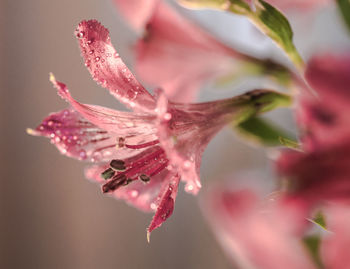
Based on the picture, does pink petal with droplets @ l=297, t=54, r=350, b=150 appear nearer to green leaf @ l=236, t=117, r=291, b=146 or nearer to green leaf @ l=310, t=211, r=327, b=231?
green leaf @ l=310, t=211, r=327, b=231

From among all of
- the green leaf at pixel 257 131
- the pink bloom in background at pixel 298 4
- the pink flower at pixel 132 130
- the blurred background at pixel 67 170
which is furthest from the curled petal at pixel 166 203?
the blurred background at pixel 67 170

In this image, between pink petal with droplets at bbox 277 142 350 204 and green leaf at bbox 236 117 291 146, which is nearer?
pink petal with droplets at bbox 277 142 350 204

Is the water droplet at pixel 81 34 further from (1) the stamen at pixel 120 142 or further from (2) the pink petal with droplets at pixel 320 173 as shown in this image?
(2) the pink petal with droplets at pixel 320 173

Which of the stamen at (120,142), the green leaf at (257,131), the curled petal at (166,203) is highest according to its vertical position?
the stamen at (120,142)

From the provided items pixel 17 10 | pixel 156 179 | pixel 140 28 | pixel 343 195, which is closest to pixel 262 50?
A: pixel 17 10

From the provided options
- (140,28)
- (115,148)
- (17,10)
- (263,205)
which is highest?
(17,10)

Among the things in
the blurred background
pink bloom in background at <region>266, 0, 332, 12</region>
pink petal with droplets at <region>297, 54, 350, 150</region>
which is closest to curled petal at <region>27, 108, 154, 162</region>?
pink petal with droplets at <region>297, 54, 350, 150</region>

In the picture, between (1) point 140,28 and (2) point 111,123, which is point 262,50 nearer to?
(1) point 140,28
